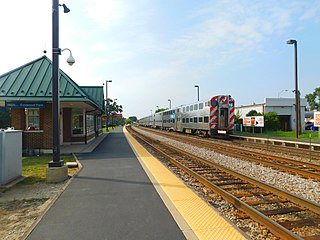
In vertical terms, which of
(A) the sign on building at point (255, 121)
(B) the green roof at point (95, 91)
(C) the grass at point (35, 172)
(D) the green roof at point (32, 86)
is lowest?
(C) the grass at point (35, 172)

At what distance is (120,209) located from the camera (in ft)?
16.1

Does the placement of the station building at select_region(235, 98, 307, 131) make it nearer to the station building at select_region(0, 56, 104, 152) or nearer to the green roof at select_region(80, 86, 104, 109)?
the green roof at select_region(80, 86, 104, 109)

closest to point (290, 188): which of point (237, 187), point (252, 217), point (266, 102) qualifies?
point (237, 187)

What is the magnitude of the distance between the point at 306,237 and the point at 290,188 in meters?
3.33

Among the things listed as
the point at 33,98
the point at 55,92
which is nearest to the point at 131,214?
the point at 55,92

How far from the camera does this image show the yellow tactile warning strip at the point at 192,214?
3747mm

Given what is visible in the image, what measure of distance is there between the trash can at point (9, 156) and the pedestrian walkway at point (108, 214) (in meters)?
2.01

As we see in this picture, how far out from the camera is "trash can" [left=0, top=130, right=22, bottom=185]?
724 centimetres

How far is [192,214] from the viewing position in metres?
4.56

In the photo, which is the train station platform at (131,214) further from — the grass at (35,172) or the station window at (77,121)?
the station window at (77,121)

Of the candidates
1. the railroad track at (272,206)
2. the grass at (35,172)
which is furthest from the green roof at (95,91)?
the railroad track at (272,206)

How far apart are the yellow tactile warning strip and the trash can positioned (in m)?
4.32

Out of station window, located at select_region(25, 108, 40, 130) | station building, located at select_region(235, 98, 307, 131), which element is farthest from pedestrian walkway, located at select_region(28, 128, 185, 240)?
station building, located at select_region(235, 98, 307, 131)

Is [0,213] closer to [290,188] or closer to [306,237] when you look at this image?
[306,237]
